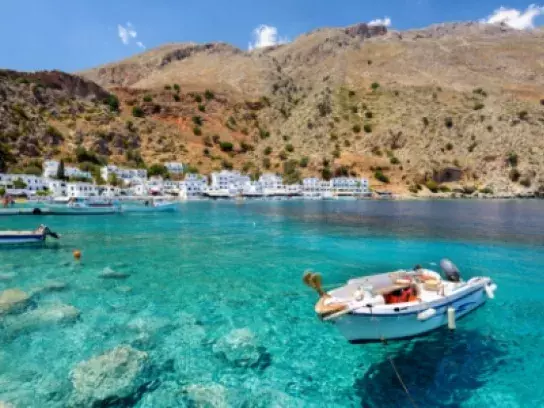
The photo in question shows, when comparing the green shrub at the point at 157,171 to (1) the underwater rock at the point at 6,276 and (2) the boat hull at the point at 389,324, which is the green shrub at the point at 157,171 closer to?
(1) the underwater rock at the point at 6,276

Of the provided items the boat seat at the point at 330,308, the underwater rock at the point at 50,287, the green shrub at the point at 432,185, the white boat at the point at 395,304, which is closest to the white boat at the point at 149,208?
the underwater rock at the point at 50,287

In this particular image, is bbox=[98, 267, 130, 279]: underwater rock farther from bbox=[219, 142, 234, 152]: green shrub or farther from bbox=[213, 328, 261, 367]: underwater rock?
bbox=[219, 142, 234, 152]: green shrub

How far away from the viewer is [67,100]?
374ft

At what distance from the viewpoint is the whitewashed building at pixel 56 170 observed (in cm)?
8394

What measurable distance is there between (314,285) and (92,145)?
107662mm

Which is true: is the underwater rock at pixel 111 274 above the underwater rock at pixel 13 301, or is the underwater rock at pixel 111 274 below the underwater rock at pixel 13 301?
below

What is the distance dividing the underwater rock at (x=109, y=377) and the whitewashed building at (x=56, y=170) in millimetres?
88250

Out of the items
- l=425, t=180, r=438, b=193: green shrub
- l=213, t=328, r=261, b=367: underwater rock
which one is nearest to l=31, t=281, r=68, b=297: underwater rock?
l=213, t=328, r=261, b=367: underwater rock

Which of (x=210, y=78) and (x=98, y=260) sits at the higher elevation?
(x=210, y=78)

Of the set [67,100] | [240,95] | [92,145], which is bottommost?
[92,145]

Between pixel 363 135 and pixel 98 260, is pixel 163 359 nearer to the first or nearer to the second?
pixel 98 260

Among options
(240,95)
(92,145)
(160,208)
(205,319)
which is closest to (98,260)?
(205,319)

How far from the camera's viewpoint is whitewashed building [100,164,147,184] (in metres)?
92.9

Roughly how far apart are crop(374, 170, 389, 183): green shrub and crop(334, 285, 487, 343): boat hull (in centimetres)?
10334
